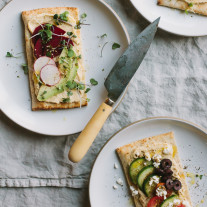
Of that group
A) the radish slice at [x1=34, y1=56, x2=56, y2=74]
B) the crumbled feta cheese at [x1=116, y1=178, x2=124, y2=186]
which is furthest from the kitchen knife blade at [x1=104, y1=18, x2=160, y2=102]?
the crumbled feta cheese at [x1=116, y1=178, x2=124, y2=186]

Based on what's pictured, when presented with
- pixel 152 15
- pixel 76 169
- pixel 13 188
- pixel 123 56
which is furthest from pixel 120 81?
pixel 13 188

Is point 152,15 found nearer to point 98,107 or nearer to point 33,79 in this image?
point 98,107

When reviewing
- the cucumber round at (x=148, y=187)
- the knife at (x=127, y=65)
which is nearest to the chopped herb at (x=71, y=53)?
the knife at (x=127, y=65)

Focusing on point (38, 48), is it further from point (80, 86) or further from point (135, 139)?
point (135, 139)

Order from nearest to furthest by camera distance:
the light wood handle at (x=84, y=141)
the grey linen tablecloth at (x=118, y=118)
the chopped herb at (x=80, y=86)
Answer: the light wood handle at (x=84, y=141), the chopped herb at (x=80, y=86), the grey linen tablecloth at (x=118, y=118)

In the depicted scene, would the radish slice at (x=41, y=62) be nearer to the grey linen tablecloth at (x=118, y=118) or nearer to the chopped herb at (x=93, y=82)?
the chopped herb at (x=93, y=82)
